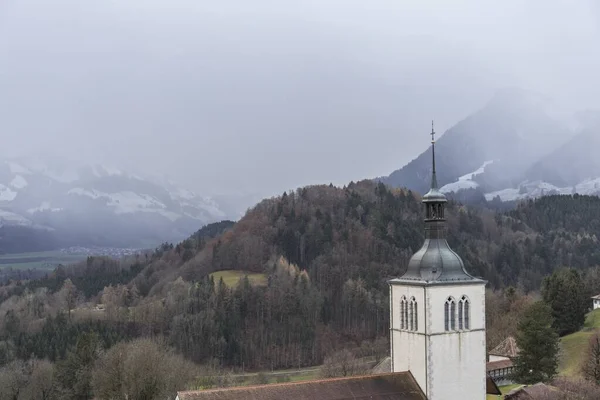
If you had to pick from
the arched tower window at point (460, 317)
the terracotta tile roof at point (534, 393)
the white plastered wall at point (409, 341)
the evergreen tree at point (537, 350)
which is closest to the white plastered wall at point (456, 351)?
the arched tower window at point (460, 317)

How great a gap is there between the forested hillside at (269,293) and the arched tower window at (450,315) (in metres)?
54.8

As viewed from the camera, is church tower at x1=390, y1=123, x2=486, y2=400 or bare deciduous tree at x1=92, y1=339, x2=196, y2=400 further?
bare deciduous tree at x1=92, y1=339, x2=196, y2=400

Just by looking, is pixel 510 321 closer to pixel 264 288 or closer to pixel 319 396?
pixel 264 288

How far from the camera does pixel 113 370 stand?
6719cm

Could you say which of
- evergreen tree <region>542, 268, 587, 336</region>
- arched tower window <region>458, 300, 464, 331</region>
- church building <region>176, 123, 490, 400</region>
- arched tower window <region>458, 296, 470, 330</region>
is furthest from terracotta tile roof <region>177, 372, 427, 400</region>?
evergreen tree <region>542, 268, 587, 336</region>

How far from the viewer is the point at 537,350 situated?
215 ft

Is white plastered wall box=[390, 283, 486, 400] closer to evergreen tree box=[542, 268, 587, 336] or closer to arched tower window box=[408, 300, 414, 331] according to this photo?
arched tower window box=[408, 300, 414, 331]

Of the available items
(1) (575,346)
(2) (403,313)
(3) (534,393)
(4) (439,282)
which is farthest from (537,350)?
(4) (439,282)

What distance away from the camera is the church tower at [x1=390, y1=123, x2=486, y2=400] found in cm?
3641

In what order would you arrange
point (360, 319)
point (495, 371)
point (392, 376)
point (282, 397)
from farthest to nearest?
1. point (360, 319)
2. point (495, 371)
3. point (392, 376)
4. point (282, 397)

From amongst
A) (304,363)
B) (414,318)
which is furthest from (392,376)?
(304,363)

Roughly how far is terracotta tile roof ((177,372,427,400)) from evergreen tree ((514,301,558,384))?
1265 inches

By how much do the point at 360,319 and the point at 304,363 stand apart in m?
21.3

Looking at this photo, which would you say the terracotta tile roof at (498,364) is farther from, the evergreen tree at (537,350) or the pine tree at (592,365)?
the evergreen tree at (537,350)
